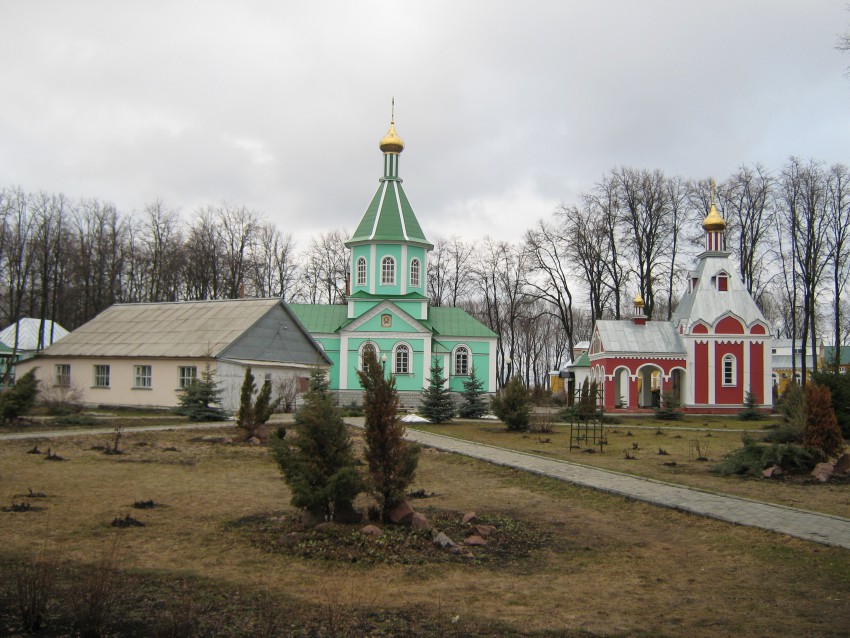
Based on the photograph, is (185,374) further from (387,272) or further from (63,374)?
(387,272)

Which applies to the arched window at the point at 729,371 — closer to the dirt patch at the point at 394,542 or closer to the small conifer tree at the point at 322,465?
the dirt patch at the point at 394,542

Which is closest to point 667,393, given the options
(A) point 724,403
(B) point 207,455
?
(A) point 724,403

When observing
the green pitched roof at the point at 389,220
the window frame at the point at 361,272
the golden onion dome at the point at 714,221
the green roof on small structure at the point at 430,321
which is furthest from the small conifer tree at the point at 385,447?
the golden onion dome at the point at 714,221

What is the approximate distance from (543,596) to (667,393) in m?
29.2

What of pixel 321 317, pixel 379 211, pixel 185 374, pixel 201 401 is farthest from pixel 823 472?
pixel 321 317

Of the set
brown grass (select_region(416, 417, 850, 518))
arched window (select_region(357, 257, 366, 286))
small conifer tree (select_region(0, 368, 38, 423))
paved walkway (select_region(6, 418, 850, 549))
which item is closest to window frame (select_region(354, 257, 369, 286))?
arched window (select_region(357, 257, 366, 286))

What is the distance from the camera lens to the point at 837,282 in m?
39.0

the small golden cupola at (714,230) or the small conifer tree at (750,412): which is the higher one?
the small golden cupola at (714,230)

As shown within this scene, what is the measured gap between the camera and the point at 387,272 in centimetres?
3956

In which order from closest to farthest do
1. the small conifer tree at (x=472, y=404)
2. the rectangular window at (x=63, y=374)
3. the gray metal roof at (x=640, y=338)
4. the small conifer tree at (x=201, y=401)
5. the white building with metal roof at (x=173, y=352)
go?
the small conifer tree at (x=201, y=401) → the white building with metal roof at (x=173, y=352) → the rectangular window at (x=63, y=374) → the small conifer tree at (x=472, y=404) → the gray metal roof at (x=640, y=338)

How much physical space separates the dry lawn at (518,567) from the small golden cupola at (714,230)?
31196mm

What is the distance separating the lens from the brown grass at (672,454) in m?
11.0

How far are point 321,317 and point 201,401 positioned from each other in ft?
56.2

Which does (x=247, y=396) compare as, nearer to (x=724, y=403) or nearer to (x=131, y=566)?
(x=131, y=566)
